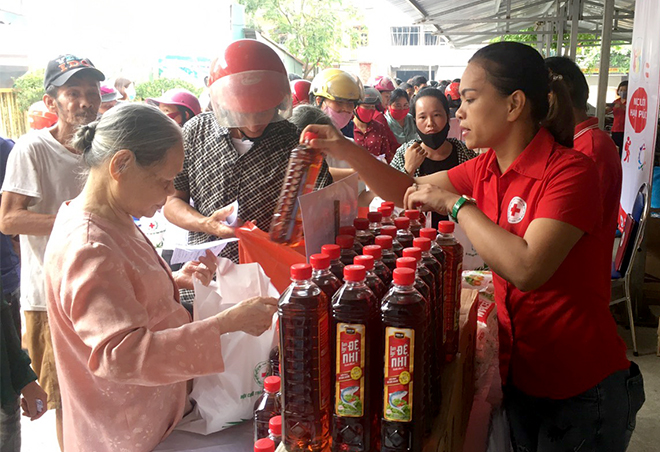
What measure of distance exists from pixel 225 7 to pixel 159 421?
12.2 meters

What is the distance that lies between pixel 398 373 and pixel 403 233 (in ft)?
2.11

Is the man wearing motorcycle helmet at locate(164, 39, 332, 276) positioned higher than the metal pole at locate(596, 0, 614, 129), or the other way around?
the metal pole at locate(596, 0, 614, 129)

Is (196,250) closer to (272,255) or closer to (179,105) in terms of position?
(272,255)

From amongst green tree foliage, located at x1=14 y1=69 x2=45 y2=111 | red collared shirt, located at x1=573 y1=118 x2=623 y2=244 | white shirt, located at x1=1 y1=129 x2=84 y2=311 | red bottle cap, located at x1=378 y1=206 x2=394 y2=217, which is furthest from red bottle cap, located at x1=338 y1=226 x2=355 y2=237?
green tree foliage, located at x1=14 y1=69 x2=45 y2=111

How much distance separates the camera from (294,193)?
69.4 inches

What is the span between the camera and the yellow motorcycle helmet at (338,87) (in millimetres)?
4273

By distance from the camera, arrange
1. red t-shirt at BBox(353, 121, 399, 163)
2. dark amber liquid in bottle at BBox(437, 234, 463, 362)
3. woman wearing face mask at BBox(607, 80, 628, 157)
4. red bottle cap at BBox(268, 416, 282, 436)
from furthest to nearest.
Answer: woman wearing face mask at BBox(607, 80, 628, 157), red t-shirt at BBox(353, 121, 399, 163), dark amber liquid in bottle at BBox(437, 234, 463, 362), red bottle cap at BBox(268, 416, 282, 436)

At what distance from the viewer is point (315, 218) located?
142cm

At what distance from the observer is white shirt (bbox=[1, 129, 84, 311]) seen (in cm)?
272

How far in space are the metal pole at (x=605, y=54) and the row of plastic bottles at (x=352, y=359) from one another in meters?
5.87

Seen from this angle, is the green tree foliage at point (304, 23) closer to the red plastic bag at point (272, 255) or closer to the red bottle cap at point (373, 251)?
the red plastic bag at point (272, 255)

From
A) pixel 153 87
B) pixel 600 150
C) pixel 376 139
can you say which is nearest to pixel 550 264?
pixel 600 150

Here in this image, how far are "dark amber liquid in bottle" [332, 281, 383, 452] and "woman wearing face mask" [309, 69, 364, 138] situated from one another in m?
3.27

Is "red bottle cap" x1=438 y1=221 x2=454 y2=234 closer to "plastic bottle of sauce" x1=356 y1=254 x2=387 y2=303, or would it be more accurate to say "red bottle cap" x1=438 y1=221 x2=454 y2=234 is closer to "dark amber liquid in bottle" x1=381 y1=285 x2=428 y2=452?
"plastic bottle of sauce" x1=356 y1=254 x2=387 y2=303
